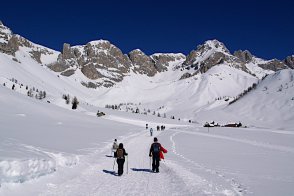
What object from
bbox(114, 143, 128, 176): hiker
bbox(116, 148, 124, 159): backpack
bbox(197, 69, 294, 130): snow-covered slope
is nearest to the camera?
bbox(114, 143, 128, 176): hiker

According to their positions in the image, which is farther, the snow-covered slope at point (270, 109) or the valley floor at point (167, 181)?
the snow-covered slope at point (270, 109)

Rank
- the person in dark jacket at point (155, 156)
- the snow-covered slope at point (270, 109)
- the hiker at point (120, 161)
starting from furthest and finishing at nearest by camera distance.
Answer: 1. the snow-covered slope at point (270, 109)
2. the person in dark jacket at point (155, 156)
3. the hiker at point (120, 161)

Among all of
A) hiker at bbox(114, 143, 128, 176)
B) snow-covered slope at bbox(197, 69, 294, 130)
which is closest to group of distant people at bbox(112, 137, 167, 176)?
hiker at bbox(114, 143, 128, 176)

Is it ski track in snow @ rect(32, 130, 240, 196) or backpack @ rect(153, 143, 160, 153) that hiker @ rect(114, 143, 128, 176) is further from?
backpack @ rect(153, 143, 160, 153)

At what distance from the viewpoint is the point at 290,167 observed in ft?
67.3

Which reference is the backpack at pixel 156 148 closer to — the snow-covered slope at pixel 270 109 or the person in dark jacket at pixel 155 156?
the person in dark jacket at pixel 155 156

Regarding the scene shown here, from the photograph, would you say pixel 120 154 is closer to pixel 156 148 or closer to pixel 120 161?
pixel 120 161

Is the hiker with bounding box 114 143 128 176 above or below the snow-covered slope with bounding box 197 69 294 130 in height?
below

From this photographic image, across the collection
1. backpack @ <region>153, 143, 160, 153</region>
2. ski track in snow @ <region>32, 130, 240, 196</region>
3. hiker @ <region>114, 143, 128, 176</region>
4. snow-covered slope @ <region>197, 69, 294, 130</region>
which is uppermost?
snow-covered slope @ <region>197, 69, 294, 130</region>

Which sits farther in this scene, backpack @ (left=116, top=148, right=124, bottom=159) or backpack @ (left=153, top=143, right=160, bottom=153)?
backpack @ (left=153, top=143, right=160, bottom=153)

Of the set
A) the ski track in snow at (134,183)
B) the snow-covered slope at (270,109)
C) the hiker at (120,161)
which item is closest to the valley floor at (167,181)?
the ski track in snow at (134,183)

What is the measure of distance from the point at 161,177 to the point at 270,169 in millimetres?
6416

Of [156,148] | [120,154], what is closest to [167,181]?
[120,154]

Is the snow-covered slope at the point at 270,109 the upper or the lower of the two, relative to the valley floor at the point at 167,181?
upper
